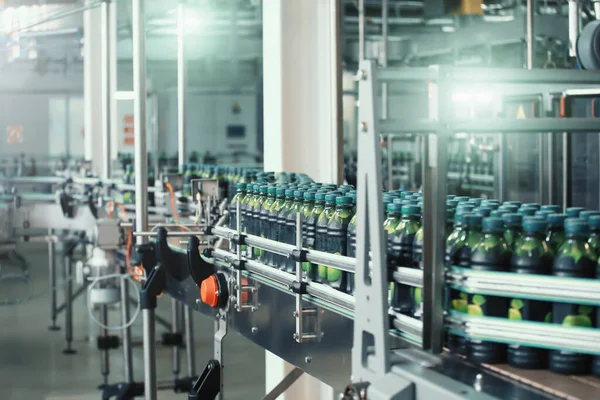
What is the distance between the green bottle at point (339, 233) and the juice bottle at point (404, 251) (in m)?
0.27

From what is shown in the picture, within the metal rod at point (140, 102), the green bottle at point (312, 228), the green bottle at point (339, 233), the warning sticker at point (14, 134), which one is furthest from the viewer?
the warning sticker at point (14, 134)

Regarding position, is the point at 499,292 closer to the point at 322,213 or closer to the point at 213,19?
the point at 322,213

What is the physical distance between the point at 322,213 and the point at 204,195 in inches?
51.9

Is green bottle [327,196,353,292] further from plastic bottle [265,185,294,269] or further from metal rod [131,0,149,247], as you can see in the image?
metal rod [131,0,149,247]

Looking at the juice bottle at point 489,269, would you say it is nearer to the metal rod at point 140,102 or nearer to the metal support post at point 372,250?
the metal support post at point 372,250

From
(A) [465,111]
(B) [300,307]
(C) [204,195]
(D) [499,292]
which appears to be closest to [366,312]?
(D) [499,292]

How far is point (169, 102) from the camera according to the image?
13414mm

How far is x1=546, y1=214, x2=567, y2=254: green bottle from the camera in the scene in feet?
4.83

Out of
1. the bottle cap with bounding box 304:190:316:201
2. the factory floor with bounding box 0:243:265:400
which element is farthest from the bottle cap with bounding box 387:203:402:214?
the factory floor with bounding box 0:243:265:400

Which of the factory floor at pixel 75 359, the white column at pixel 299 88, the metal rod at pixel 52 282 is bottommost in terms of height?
the factory floor at pixel 75 359

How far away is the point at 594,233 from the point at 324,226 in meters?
0.72

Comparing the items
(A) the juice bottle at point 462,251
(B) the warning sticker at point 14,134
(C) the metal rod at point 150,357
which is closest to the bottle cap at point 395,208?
(A) the juice bottle at point 462,251

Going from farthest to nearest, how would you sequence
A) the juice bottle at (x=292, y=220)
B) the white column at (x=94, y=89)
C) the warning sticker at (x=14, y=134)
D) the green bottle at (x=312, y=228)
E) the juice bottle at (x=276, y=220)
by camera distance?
the warning sticker at (x=14, y=134), the white column at (x=94, y=89), the juice bottle at (x=276, y=220), the juice bottle at (x=292, y=220), the green bottle at (x=312, y=228)

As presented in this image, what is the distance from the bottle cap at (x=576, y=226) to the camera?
1.40 m
